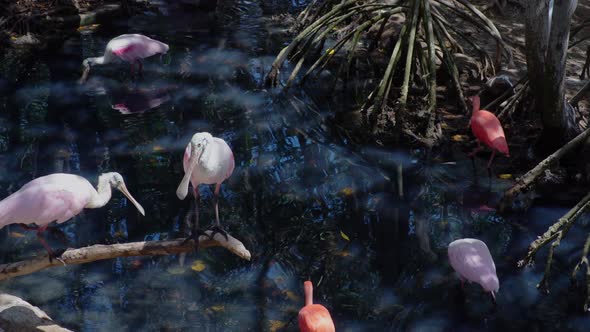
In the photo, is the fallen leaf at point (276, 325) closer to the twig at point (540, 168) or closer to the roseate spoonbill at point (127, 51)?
the twig at point (540, 168)

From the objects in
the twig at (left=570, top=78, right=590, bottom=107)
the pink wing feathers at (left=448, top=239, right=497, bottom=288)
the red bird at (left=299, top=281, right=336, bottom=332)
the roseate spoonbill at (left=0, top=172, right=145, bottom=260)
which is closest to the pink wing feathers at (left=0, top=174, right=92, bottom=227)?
the roseate spoonbill at (left=0, top=172, right=145, bottom=260)

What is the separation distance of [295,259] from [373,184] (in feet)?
4.32

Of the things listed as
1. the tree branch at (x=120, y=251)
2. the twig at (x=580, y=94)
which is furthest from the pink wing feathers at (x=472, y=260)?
the twig at (x=580, y=94)

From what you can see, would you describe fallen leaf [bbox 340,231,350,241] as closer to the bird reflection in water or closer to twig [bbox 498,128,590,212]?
twig [bbox 498,128,590,212]

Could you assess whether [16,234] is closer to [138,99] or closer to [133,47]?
[138,99]

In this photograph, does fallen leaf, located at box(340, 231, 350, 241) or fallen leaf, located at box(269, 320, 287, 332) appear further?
fallen leaf, located at box(340, 231, 350, 241)

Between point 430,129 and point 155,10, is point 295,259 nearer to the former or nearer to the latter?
point 430,129

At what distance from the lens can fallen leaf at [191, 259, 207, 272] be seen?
5.30 metres

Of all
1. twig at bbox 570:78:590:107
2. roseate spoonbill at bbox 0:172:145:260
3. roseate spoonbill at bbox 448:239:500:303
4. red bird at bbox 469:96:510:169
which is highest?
twig at bbox 570:78:590:107

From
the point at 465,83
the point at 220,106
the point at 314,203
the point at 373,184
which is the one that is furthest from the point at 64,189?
the point at 465,83

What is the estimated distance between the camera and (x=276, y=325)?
15.7 ft

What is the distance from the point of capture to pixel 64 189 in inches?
178

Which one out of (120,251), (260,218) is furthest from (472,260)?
(120,251)

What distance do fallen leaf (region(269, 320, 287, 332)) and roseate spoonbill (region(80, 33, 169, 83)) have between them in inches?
182
